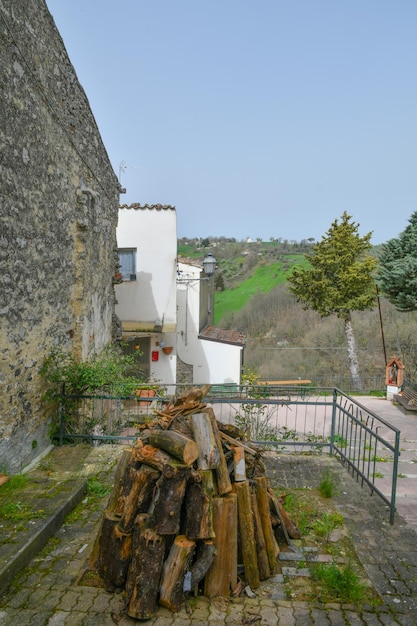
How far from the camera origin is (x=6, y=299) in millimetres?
4938

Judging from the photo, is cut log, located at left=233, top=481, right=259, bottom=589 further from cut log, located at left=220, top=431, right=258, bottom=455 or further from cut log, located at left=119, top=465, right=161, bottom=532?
cut log, located at left=119, top=465, right=161, bottom=532

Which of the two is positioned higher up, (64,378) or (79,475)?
(64,378)

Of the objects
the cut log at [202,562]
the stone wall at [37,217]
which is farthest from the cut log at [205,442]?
the stone wall at [37,217]

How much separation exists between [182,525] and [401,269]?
44.5 ft

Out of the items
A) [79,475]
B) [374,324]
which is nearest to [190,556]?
[79,475]

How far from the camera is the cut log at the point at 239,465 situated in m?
3.77

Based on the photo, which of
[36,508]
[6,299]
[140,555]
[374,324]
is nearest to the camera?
[140,555]

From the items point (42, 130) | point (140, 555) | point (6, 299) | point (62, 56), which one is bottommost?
point (140, 555)

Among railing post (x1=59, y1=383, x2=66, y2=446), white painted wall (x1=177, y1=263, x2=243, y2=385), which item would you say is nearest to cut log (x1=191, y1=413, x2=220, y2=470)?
railing post (x1=59, y1=383, x2=66, y2=446)

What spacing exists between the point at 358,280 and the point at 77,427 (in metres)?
14.5

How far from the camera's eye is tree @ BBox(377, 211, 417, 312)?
14617 millimetres

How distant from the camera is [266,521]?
150 inches

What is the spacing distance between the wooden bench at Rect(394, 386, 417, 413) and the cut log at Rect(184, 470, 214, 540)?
38.6 feet

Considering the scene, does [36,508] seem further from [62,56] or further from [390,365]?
[390,365]
